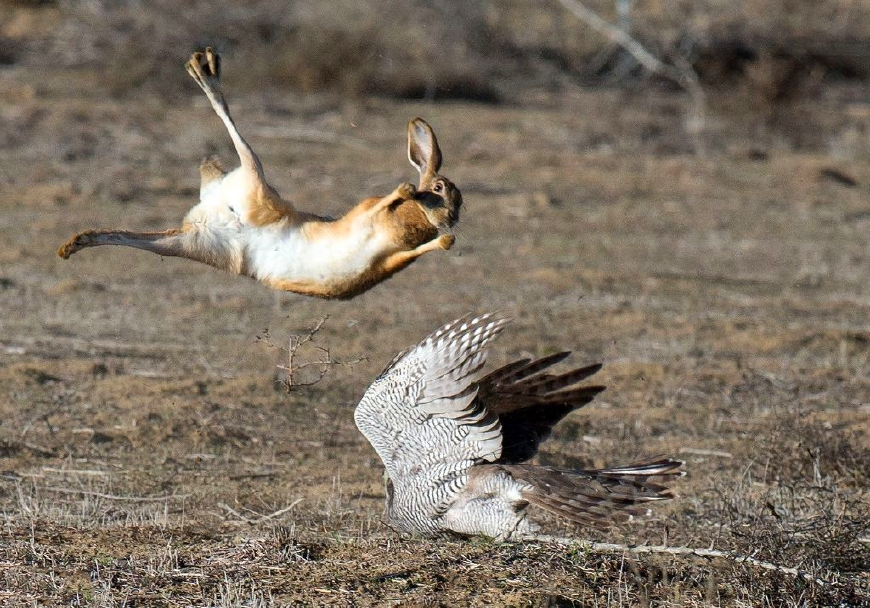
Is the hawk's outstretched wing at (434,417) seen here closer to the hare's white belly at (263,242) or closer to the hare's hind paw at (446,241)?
the hare's white belly at (263,242)

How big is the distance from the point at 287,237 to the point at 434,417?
1222mm

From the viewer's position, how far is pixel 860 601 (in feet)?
16.4

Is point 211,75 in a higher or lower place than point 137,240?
higher

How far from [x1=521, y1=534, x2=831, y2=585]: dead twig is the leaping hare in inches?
63.1

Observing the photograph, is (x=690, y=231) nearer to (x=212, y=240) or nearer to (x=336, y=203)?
(x=336, y=203)

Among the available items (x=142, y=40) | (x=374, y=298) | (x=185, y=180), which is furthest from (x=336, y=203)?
(x=142, y=40)

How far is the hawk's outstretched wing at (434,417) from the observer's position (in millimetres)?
5094

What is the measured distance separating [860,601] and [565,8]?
1958cm

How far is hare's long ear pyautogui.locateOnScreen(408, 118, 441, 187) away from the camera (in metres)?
4.14

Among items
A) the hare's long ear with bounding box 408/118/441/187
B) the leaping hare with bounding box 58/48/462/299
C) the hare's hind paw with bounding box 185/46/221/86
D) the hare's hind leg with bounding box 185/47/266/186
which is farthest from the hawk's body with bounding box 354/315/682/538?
the hare's hind paw with bounding box 185/46/221/86

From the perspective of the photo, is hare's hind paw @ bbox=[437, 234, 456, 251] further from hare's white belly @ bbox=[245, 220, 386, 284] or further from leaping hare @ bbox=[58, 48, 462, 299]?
hare's white belly @ bbox=[245, 220, 386, 284]

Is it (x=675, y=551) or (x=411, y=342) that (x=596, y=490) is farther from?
(x=411, y=342)

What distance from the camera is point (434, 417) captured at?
17.3 feet

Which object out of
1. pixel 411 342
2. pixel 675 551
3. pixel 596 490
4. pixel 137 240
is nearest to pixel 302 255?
pixel 137 240
